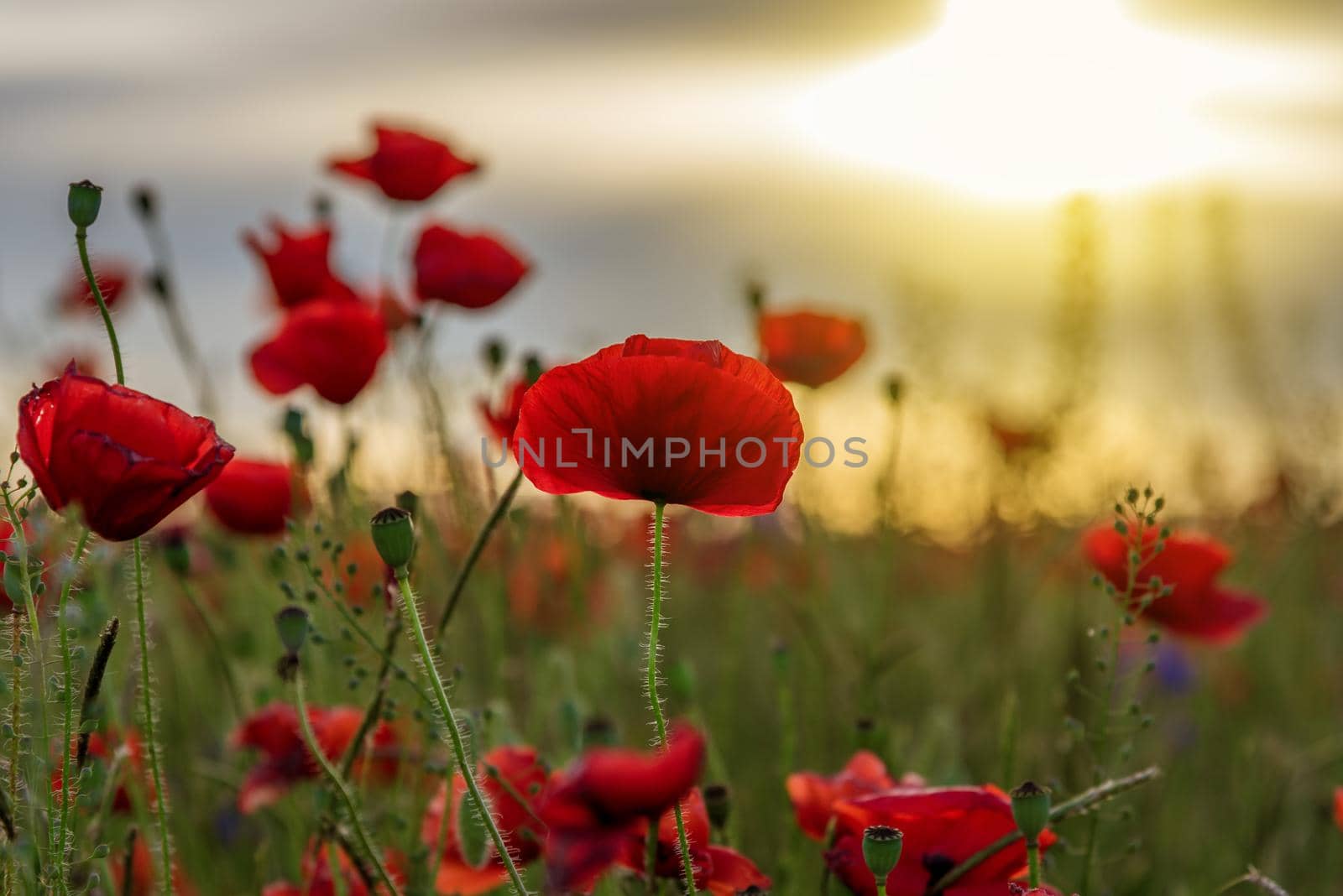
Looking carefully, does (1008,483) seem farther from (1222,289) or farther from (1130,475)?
(1222,289)

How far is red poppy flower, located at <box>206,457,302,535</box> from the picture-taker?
161 cm

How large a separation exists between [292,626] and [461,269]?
0.82 m

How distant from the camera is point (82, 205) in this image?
99cm

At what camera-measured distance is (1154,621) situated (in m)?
1.90

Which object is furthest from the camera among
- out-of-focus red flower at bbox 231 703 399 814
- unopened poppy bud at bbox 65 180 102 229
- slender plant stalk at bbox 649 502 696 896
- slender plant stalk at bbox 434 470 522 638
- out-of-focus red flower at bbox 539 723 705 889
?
out-of-focus red flower at bbox 231 703 399 814

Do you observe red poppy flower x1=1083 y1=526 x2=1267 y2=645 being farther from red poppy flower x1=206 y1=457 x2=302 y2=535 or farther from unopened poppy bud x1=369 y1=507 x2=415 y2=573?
red poppy flower x1=206 y1=457 x2=302 y2=535

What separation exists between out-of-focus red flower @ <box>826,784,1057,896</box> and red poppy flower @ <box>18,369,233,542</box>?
0.56 m

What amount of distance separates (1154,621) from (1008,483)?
80 cm

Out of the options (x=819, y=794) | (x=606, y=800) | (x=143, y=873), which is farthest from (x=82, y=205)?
(x=143, y=873)

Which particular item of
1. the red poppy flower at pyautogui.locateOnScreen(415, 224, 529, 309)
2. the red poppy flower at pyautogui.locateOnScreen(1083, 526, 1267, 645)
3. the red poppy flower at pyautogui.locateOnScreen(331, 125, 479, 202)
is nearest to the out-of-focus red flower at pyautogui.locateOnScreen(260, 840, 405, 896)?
the red poppy flower at pyautogui.locateOnScreen(415, 224, 529, 309)

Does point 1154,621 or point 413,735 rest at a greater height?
point 1154,621

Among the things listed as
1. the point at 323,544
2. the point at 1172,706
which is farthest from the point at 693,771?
the point at 1172,706

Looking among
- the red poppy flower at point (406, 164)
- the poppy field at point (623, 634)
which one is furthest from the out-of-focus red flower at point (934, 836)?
the red poppy flower at point (406, 164)

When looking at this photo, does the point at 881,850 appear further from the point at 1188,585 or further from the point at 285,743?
the point at 1188,585
